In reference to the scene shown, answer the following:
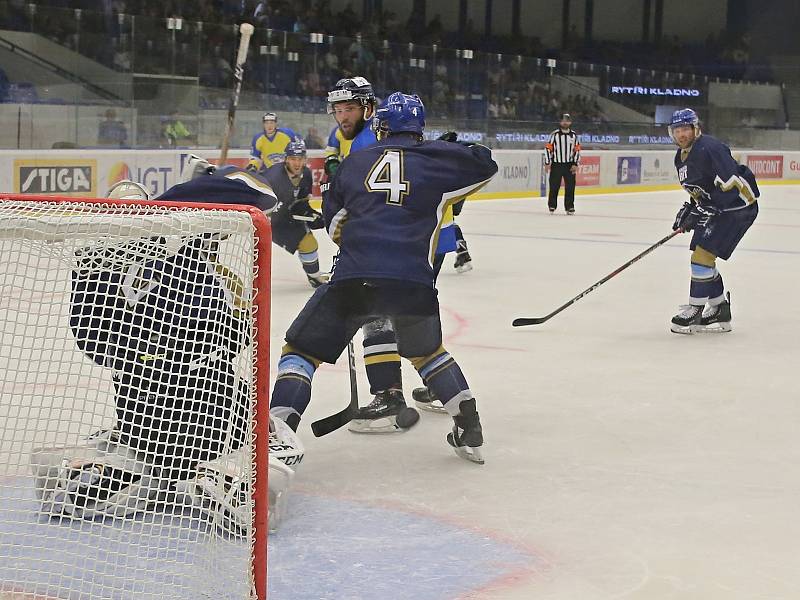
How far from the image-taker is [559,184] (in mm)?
13617

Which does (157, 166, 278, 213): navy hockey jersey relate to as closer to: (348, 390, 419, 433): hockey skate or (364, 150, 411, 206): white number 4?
(364, 150, 411, 206): white number 4

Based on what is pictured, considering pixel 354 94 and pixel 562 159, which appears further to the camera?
pixel 562 159

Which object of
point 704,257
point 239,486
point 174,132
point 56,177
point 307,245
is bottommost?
point 239,486

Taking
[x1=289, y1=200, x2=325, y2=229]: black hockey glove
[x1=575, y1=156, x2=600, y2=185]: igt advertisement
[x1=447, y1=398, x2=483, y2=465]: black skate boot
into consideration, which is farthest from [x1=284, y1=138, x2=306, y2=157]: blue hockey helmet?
[x1=575, y1=156, x2=600, y2=185]: igt advertisement

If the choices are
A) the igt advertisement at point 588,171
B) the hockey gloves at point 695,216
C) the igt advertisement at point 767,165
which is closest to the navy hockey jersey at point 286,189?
the hockey gloves at point 695,216

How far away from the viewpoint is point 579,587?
256 cm

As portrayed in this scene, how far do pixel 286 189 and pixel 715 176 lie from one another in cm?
262

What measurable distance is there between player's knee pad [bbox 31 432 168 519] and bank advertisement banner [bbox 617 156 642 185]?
1534cm

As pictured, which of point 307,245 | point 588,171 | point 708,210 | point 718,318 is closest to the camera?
point 708,210

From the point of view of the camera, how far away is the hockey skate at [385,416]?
3906mm

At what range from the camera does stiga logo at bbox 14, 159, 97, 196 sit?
9.88 metres

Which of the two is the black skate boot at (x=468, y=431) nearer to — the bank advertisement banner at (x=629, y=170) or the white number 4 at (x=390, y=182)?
the white number 4 at (x=390, y=182)

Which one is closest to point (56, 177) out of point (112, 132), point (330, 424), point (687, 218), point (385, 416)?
point (112, 132)

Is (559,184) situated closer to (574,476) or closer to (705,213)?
(705,213)
